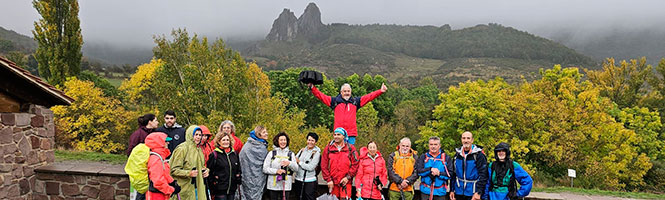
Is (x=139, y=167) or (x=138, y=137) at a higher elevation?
(x=138, y=137)

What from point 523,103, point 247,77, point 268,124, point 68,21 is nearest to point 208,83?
point 247,77

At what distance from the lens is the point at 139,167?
13.5ft

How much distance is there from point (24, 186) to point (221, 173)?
4333 millimetres

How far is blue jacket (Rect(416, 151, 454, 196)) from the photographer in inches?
197

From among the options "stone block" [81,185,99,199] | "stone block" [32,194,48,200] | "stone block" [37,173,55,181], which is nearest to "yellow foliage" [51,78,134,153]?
"stone block" [32,194,48,200]

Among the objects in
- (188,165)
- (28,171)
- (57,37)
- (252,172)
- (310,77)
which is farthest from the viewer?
(57,37)

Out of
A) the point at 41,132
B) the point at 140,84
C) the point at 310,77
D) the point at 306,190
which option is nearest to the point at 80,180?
the point at 41,132

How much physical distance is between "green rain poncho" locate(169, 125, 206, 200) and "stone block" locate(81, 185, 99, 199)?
2.91 meters

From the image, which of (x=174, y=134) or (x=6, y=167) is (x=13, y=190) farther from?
(x=174, y=134)

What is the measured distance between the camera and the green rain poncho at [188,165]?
4449mm

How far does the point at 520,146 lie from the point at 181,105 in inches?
740

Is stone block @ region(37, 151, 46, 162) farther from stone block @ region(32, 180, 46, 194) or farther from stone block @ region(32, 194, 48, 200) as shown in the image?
stone block @ region(32, 194, 48, 200)

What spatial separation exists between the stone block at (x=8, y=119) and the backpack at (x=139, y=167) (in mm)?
3656

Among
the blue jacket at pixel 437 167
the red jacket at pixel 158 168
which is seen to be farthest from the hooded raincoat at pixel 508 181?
the red jacket at pixel 158 168
